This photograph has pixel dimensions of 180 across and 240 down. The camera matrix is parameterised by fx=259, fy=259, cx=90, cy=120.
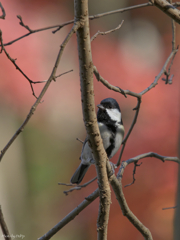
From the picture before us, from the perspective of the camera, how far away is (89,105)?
0.86 m

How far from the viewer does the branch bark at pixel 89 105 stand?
30.7 inches

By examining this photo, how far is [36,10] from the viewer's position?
3.25 meters

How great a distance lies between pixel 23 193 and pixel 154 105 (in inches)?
82.1

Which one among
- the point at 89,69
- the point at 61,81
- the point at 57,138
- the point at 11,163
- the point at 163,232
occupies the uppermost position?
the point at 61,81

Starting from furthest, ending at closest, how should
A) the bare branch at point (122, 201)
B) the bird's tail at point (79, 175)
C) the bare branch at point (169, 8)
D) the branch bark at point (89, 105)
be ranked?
the bird's tail at point (79, 175) → the bare branch at point (122, 201) → the bare branch at point (169, 8) → the branch bark at point (89, 105)

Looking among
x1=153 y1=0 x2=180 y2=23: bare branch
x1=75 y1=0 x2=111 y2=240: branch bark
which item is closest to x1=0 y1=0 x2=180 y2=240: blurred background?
x1=75 y1=0 x2=111 y2=240: branch bark

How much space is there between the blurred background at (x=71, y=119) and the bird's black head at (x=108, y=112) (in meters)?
1.20

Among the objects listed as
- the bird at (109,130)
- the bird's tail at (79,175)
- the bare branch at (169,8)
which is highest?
the bare branch at (169,8)

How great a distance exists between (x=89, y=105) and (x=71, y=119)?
2642mm

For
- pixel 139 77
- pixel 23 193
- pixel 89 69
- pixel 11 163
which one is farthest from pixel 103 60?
pixel 89 69

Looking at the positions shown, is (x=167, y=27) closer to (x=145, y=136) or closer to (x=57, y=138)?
(x=145, y=136)

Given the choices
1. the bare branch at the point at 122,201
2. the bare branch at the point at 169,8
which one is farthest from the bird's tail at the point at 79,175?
the bare branch at the point at 169,8

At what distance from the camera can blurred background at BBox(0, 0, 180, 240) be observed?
2955 millimetres

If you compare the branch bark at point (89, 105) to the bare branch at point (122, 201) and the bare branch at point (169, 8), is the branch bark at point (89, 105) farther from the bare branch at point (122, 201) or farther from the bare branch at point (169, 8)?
the bare branch at point (169, 8)
